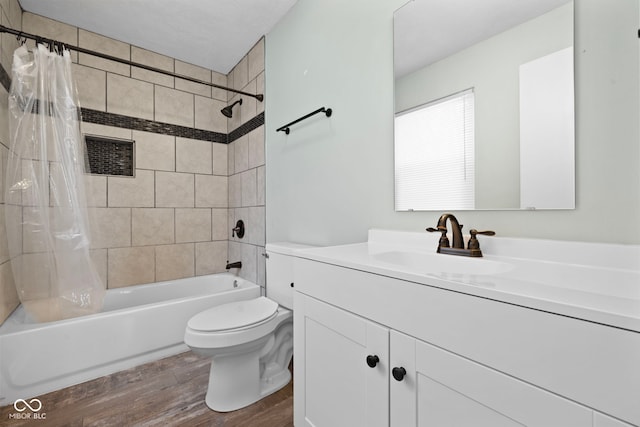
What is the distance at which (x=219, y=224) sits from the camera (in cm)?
299

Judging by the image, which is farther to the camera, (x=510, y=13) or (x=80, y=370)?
(x=80, y=370)

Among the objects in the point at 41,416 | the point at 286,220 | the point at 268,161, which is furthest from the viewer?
the point at 268,161

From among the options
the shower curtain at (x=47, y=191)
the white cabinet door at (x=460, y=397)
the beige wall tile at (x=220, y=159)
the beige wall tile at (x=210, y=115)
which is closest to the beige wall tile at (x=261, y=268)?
the beige wall tile at (x=220, y=159)

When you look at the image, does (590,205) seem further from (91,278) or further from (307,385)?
(91,278)

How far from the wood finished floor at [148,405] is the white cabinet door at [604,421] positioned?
1.27m

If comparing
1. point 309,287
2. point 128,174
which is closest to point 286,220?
point 309,287

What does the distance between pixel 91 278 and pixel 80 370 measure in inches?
21.1

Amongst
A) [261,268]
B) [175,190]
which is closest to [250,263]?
[261,268]

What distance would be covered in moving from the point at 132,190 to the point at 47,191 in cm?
86

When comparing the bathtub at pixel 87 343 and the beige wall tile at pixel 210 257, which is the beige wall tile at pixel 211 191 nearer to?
the beige wall tile at pixel 210 257

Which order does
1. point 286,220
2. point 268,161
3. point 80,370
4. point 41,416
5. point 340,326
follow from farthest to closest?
point 268,161
point 286,220
point 80,370
point 41,416
point 340,326

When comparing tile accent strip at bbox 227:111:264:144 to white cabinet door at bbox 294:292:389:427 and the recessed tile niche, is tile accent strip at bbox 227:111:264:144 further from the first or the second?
white cabinet door at bbox 294:292:389:427

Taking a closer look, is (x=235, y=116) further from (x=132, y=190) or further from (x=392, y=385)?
(x=392, y=385)

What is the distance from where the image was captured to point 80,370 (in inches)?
67.4
